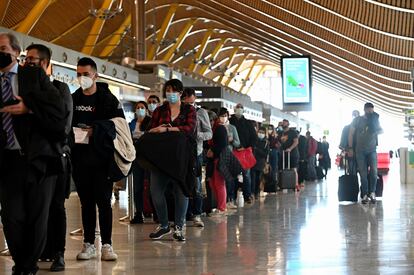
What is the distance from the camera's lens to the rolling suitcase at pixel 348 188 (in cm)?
1341

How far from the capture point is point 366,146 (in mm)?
12711

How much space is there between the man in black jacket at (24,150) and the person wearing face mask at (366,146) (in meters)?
8.41

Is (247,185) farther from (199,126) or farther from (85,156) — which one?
(85,156)

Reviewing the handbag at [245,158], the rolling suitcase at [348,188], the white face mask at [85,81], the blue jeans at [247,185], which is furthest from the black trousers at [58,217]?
the rolling suitcase at [348,188]

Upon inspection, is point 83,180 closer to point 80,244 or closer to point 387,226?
point 80,244

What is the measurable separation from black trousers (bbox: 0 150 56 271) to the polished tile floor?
1068 mm

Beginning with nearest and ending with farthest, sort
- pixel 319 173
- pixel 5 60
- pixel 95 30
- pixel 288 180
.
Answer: pixel 5 60
pixel 288 180
pixel 319 173
pixel 95 30

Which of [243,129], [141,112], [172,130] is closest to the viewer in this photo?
[172,130]

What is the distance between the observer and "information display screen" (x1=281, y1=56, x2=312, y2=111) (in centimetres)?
2170

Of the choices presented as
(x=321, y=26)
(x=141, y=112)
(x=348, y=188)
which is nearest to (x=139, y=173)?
(x=141, y=112)

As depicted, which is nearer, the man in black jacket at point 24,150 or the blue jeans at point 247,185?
the man in black jacket at point 24,150

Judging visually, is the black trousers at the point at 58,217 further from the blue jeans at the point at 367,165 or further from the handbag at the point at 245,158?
the blue jeans at the point at 367,165

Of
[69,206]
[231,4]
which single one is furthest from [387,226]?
[231,4]

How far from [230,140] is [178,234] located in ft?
14.0
